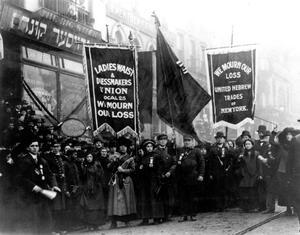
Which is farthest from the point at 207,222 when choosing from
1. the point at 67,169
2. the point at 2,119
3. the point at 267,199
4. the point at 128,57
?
the point at 2,119

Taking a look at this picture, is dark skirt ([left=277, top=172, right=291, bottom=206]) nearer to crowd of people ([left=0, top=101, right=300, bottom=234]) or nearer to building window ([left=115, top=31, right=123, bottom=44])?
crowd of people ([left=0, top=101, right=300, bottom=234])

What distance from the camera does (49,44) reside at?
1332 centimetres

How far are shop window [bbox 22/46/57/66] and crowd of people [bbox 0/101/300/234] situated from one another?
3.85 m

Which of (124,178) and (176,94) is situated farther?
(176,94)

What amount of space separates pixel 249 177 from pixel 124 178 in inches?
119

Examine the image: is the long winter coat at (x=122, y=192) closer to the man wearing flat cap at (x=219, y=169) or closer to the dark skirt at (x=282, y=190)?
the man wearing flat cap at (x=219, y=169)

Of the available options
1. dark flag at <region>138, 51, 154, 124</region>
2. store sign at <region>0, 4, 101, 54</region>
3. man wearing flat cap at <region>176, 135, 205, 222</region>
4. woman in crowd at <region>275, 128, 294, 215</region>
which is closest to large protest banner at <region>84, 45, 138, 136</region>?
dark flag at <region>138, 51, 154, 124</region>

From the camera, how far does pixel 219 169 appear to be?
1072 centimetres

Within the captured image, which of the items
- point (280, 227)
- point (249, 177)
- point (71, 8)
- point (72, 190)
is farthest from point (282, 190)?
point (71, 8)

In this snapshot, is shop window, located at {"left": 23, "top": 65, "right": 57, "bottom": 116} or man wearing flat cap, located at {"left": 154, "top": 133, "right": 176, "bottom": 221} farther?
shop window, located at {"left": 23, "top": 65, "right": 57, "bottom": 116}

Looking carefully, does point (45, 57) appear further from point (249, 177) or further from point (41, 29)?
point (249, 177)

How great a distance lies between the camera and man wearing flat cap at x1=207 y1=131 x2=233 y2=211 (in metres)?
10.7

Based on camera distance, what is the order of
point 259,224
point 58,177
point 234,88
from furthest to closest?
point 234,88 < point 259,224 < point 58,177

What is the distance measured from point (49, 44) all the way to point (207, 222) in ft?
23.7
